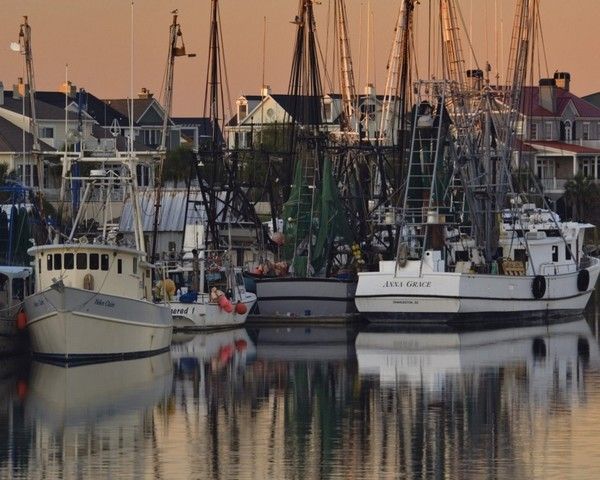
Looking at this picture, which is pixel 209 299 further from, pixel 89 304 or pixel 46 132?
pixel 46 132

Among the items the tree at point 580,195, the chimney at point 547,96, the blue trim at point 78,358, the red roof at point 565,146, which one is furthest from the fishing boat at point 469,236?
the chimney at point 547,96

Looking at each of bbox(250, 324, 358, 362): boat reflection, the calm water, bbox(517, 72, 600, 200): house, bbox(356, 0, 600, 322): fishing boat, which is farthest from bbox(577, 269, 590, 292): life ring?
bbox(517, 72, 600, 200): house

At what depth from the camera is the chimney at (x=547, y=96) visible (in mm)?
136000

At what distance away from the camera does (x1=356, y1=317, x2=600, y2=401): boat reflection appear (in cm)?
4603

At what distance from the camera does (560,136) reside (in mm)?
138250

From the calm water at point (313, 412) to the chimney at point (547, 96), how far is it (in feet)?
264

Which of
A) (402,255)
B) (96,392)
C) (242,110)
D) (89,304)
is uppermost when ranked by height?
(242,110)

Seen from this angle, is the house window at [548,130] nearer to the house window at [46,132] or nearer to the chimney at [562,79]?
the chimney at [562,79]

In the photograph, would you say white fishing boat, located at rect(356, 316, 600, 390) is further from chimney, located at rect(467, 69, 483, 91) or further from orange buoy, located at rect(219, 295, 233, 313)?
chimney, located at rect(467, 69, 483, 91)

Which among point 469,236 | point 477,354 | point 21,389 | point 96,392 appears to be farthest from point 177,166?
point 96,392

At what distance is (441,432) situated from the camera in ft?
117

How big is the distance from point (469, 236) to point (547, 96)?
70498mm

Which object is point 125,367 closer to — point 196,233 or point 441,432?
point 441,432

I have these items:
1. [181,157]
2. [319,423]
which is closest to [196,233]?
[319,423]
